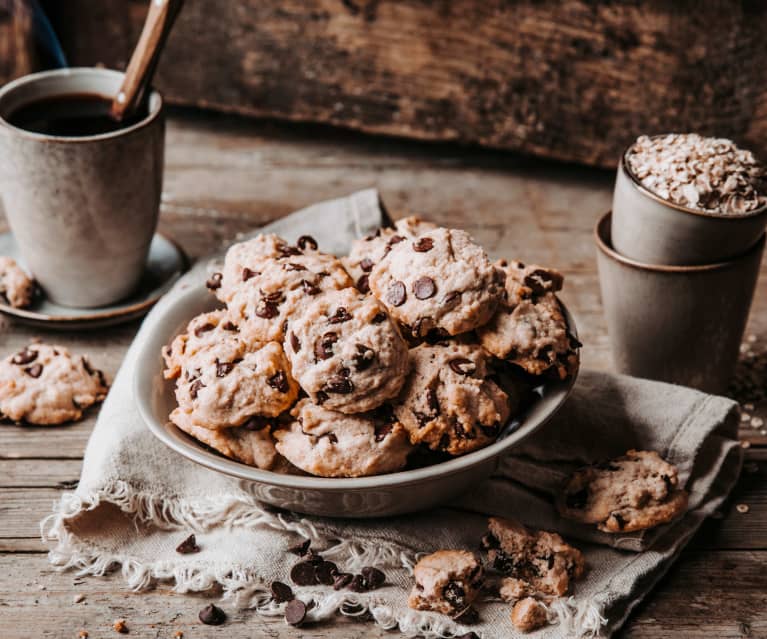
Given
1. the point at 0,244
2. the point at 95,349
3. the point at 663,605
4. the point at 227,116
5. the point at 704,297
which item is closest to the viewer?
the point at 663,605

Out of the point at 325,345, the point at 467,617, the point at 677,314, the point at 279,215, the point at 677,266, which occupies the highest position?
the point at 325,345

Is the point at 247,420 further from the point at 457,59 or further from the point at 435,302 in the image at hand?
the point at 457,59

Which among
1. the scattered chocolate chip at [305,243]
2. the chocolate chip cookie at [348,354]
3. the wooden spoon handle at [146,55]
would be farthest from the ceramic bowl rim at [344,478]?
the wooden spoon handle at [146,55]

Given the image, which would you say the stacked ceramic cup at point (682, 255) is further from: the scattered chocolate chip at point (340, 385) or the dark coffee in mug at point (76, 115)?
the dark coffee in mug at point (76, 115)

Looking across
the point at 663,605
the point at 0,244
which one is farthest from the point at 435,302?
the point at 0,244

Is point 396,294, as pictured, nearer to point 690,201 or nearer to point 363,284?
point 363,284

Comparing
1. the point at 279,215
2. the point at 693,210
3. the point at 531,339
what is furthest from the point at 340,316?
the point at 279,215
